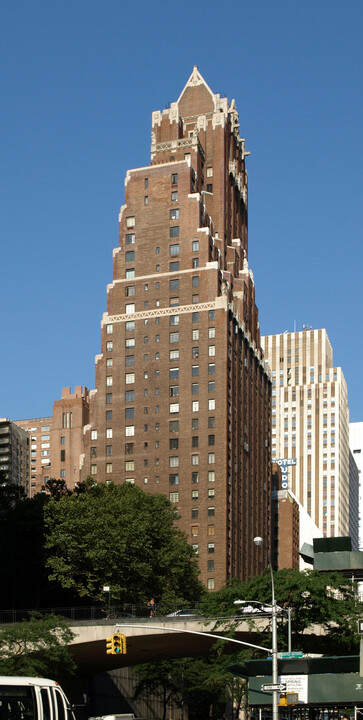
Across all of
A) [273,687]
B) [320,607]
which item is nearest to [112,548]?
[320,607]

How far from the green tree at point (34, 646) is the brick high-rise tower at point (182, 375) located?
64745 mm

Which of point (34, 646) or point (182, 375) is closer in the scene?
point (34, 646)

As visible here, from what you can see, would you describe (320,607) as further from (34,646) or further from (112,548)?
(112,548)

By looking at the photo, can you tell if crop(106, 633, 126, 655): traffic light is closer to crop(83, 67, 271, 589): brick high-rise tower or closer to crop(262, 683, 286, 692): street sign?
crop(262, 683, 286, 692): street sign

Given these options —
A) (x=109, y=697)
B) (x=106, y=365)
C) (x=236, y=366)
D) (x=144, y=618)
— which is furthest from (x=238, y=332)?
(x=144, y=618)

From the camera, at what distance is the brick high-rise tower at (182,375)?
147 meters

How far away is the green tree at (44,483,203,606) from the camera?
100562 millimetres

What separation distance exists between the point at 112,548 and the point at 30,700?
58.4 metres

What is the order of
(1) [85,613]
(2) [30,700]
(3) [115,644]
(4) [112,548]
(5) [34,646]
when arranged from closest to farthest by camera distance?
(2) [30,700] < (3) [115,644] < (5) [34,646] < (1) [85,613] < (4) [112,548]

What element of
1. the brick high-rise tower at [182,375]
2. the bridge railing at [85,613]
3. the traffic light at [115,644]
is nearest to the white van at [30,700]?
the traffic light at [115,644]

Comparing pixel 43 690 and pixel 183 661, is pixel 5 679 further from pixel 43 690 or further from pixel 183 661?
pixel 183 661

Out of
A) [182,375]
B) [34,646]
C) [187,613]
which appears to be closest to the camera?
[34,646]

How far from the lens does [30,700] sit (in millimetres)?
42438

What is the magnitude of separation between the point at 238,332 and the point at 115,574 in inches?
2597
